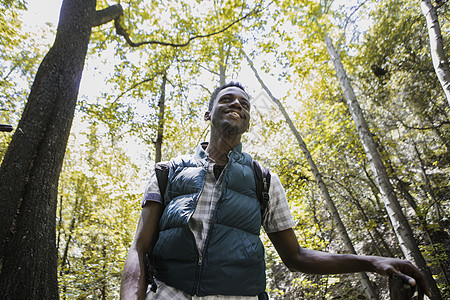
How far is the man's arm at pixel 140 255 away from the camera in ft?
3.99

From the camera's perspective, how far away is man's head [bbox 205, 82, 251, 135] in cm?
184

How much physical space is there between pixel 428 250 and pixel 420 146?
169 inches

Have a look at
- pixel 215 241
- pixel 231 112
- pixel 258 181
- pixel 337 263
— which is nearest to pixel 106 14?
pixel 231 112

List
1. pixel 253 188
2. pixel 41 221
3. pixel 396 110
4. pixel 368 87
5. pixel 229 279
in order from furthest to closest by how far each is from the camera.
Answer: pixel 368 87
pixel 396 110
pixel 41 221
pixel 253 188
pixel 229 279

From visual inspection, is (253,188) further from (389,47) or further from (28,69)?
(28,69)

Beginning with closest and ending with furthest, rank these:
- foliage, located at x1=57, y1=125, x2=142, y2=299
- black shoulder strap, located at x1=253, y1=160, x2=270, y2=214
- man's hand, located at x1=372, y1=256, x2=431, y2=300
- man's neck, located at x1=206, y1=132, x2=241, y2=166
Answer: man's hand, located at x1=372, y1=256, x2=431, y2=300 → black shoulder strap, located at x1=253, y1=160, x2=270, y2=214 → man's neck, located at x1=206, y1=132, x2=241, y2=166 → foliage, located at x1=57, y1=125, x2=142, y2=299

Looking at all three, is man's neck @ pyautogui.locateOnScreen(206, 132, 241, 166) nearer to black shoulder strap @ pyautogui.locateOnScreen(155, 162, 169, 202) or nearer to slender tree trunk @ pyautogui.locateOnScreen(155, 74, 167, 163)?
black shoulder strap @ pyautogui.locateOnScreen(155, 162, 169, 202)

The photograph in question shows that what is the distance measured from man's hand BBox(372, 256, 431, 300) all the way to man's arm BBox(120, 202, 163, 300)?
121 centimetres

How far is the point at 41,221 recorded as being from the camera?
2.31 meters

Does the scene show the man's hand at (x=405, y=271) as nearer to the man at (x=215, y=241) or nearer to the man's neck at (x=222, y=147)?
the man at (x=215, y=241)

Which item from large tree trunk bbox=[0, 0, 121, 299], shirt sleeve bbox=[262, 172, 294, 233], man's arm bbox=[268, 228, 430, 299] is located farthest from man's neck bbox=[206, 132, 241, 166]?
large tree trunk bbox=[0, 0, 121, 299]

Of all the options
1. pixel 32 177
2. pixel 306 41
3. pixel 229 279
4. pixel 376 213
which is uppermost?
pixel 306 41

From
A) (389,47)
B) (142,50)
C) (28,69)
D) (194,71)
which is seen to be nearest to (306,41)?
(389,47)

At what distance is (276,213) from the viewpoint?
164 cm
